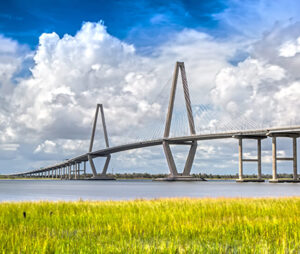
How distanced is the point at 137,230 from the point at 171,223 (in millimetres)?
1362

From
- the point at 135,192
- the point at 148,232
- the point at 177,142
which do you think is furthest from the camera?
the point at 177,142

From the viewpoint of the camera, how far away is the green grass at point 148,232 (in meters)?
8.30

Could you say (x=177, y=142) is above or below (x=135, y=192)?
above

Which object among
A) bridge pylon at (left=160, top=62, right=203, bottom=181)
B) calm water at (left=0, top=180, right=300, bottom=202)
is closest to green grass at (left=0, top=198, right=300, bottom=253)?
calm water at (left=0, top=180, right=300, bottom=202)

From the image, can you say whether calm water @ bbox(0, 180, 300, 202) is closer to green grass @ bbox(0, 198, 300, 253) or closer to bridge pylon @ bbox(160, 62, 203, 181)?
bridge pylon @ bbox(160, 62, 203, 181)

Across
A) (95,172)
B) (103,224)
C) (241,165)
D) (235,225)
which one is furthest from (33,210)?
(95,172)

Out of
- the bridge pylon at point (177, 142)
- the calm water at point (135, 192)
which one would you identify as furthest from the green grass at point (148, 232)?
the bridge pylon at point (177, 142)

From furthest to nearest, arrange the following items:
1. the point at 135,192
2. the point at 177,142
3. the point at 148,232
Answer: the point at 177,142
the point at 135,192
the point at 148,232

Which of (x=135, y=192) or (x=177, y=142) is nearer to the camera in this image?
(x=135, y=192)

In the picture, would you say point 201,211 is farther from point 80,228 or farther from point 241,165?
point 241,165

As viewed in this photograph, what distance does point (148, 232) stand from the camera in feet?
35.7

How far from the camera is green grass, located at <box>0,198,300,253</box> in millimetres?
8297

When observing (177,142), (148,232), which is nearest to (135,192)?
(177,142)

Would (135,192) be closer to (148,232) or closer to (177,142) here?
(177,142)
